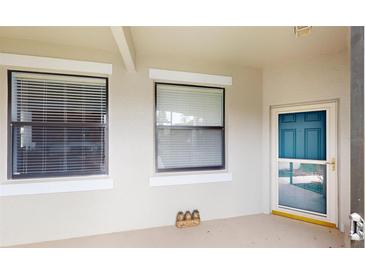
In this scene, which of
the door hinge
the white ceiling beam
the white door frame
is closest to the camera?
the door hinge

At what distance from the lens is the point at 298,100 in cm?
335

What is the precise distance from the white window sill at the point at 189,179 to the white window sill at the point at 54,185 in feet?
2.24

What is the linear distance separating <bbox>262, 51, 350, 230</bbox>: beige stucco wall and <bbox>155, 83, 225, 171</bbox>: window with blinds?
87 cm

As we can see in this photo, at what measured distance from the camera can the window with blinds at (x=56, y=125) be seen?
2605mm

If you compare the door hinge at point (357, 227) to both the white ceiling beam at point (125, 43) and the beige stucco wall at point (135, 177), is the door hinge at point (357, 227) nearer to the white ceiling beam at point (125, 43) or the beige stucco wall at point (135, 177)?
the white ceiling beam at point (125, 43)

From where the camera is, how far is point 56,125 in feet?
8.90

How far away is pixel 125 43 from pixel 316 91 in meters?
2.86

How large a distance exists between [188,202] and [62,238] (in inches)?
69.8

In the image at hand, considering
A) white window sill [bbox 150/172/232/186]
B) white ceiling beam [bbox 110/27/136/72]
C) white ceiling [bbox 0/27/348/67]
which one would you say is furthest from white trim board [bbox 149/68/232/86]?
white window sill [bbox 150/172/232/186]

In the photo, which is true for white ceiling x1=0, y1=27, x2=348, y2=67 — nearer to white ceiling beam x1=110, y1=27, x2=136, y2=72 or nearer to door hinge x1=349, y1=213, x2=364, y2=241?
white ceiling beam x1=110, y1=27, x2=136, y2=72

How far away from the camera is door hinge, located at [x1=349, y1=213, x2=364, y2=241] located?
0.75 m

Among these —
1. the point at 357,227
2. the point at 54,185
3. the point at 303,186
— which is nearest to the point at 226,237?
the point at 303,186

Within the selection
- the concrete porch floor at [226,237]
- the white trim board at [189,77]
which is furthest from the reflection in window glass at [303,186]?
the white trim board at [189,77]
